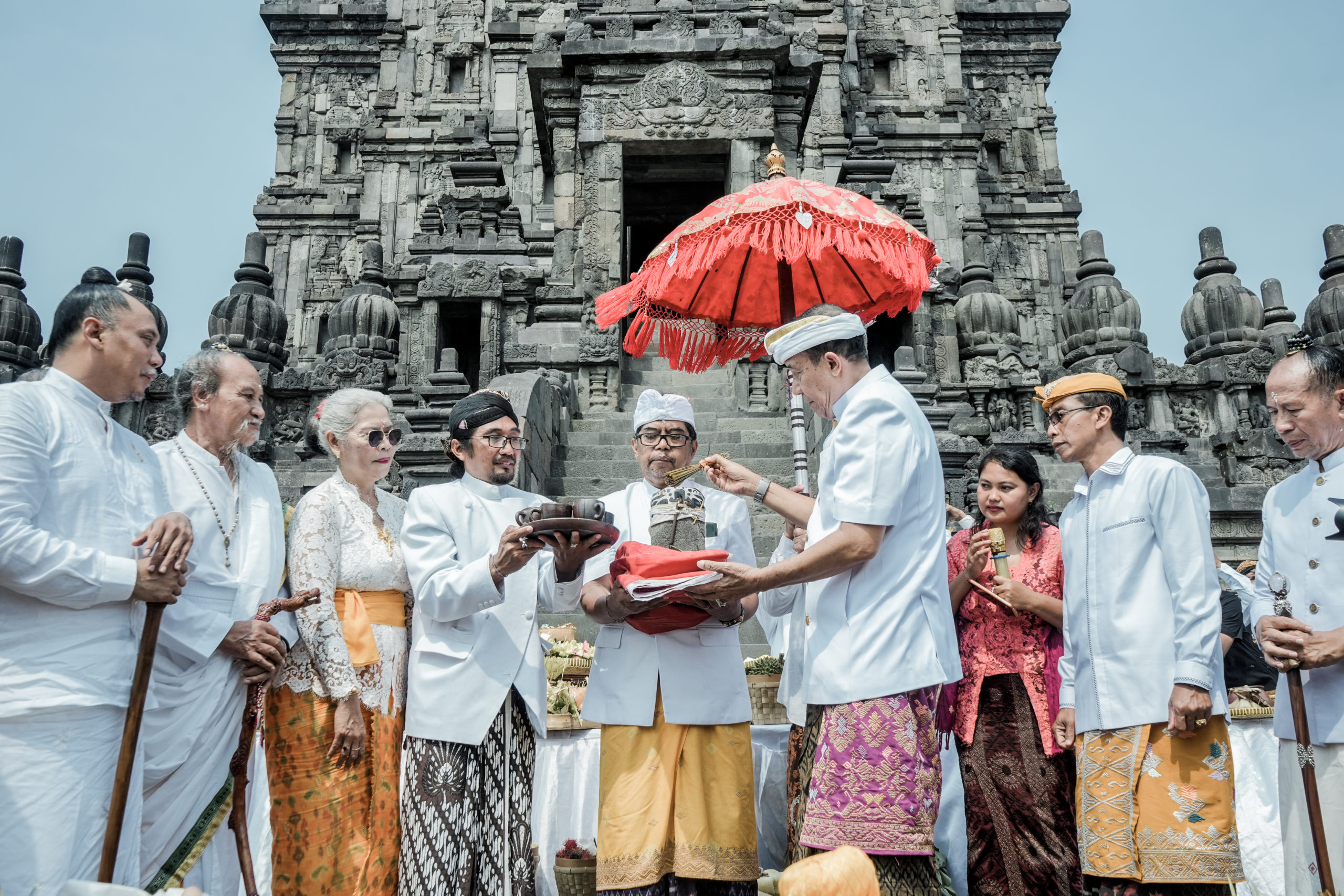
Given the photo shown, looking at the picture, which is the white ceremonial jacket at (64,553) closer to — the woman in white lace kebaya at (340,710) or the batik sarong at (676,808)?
the woman in white lace kebaya at (340,710)

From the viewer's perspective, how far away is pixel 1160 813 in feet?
9.71

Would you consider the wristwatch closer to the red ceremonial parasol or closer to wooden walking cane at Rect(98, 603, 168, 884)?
the red ceremonial parasol

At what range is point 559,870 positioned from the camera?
3.97m

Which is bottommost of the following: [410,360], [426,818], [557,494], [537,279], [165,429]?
[426,818]

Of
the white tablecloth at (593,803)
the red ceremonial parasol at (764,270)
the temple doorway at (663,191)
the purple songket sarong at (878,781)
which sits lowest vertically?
the white tablecloth at (593,803)

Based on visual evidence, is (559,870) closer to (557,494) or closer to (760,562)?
(760,562)

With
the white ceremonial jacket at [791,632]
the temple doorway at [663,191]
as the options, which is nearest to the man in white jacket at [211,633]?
the white ceremonial jacket at [791,632]

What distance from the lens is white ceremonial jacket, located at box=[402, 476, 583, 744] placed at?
3258 millimetres

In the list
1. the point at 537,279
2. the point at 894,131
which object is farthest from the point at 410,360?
the point at 894,131

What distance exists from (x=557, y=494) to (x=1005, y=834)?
5.40 meters

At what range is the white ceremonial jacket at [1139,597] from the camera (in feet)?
10.0

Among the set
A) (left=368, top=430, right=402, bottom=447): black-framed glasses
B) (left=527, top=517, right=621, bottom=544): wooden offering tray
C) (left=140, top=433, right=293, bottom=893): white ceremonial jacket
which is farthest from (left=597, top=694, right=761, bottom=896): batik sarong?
(left=368, top=430, right=402, bottom=447): black-framed glasses

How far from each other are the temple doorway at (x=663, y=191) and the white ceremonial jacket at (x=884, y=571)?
34.9ft

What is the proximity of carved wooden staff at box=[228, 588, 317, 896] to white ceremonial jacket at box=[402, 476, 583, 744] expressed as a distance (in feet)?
1.31
